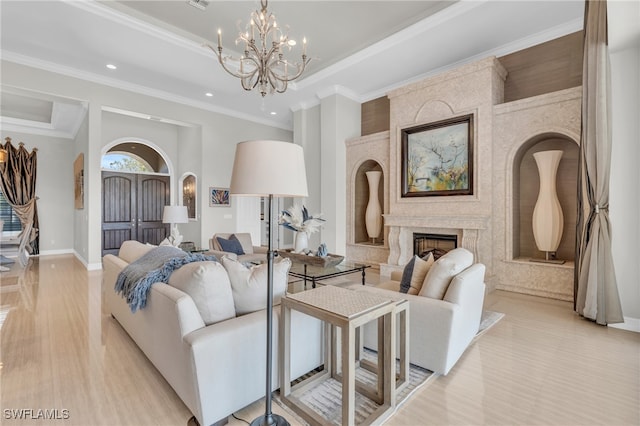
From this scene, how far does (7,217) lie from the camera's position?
766 cm

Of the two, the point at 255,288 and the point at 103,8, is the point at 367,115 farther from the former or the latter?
the point at 255,288

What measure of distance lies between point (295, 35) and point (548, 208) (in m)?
4.49

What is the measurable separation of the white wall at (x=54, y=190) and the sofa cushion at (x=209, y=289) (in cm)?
884

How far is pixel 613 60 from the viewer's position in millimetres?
2986

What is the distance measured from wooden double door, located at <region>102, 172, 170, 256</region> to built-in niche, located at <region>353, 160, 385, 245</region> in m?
5.36

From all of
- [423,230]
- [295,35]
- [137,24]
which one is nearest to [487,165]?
[423,230]

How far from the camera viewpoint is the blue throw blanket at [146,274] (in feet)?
6.41

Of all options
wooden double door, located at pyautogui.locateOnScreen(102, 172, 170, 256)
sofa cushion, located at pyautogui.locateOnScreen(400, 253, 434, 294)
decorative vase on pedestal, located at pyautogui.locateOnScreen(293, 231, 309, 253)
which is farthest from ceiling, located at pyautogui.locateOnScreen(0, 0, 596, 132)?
sofa cushion, located at pyautogui.locateOnScreen(400, 253, 434, 294)

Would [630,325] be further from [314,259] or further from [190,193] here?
[190,193]

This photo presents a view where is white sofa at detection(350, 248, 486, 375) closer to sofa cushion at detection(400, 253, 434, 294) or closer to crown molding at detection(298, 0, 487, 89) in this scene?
sofa cushion at detection(400, 253, 434, 294)

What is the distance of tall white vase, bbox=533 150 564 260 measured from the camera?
13.2 ft

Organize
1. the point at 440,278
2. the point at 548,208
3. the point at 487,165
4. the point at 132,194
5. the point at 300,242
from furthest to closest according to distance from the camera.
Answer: the point at 132,194 < the point at 487,165 < the point at 548,208 < the point at 300,242 < the point at 440,278

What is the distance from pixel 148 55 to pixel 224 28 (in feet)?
4.61

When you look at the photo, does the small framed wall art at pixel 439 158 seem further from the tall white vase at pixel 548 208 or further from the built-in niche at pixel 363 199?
the built-in niche at pixel 363 199
